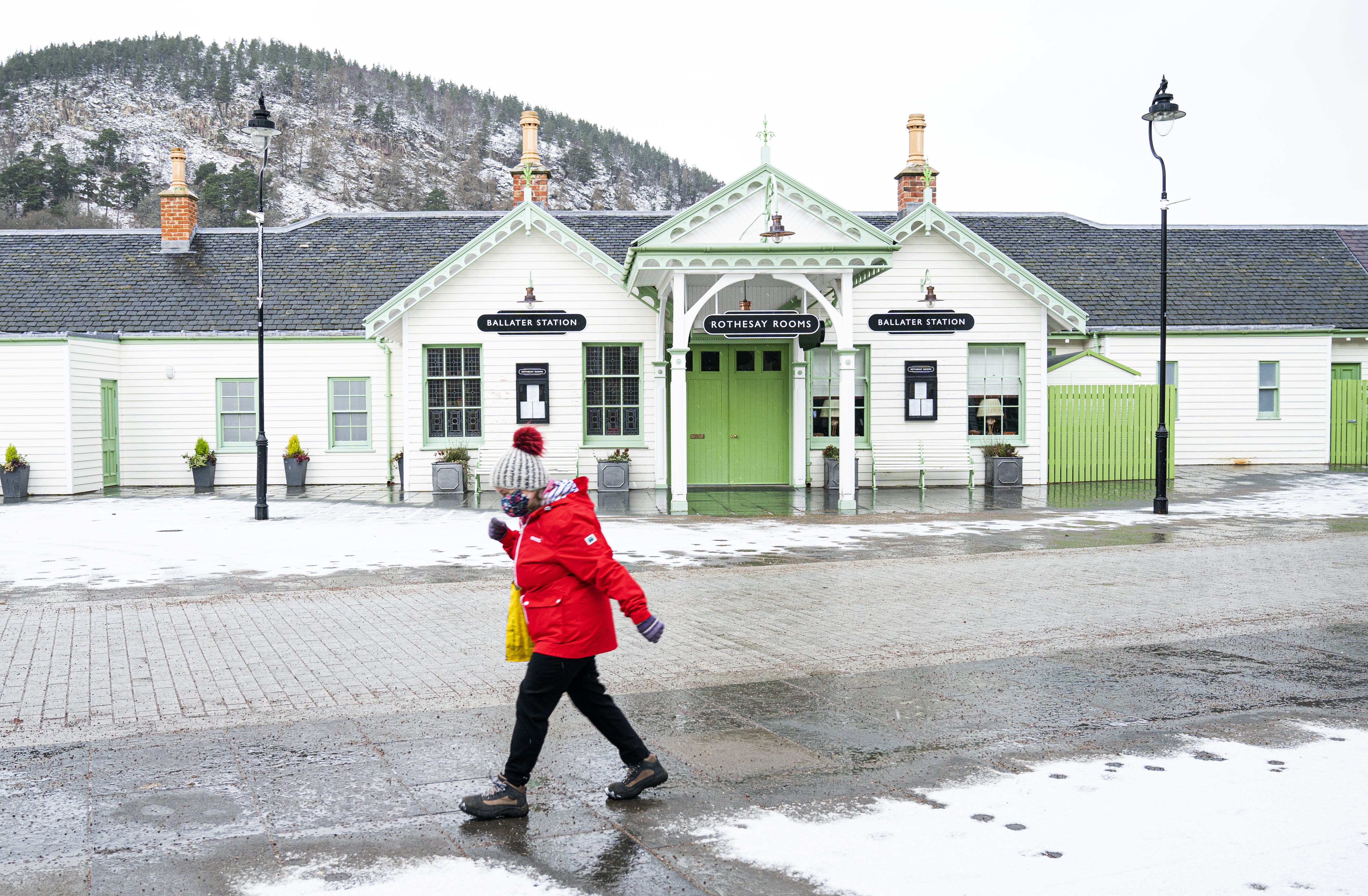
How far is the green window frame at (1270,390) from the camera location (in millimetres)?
25234

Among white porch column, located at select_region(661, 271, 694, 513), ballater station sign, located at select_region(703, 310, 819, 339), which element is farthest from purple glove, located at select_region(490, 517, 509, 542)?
white porch column, located at select_region(661, 271, 694, 513)

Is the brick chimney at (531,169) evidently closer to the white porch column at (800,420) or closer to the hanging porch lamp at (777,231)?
the white porch column at (800,420)

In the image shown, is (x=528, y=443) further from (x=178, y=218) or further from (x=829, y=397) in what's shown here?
(x=178, y=218)

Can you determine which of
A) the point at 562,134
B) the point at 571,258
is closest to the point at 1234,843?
the point at 571,258

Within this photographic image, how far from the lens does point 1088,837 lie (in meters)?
4.29

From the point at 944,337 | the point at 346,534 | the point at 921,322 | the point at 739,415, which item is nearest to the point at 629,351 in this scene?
the point at 739,415

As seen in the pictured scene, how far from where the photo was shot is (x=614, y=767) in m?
5.28

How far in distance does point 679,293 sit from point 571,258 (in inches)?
187

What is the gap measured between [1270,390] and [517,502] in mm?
25162

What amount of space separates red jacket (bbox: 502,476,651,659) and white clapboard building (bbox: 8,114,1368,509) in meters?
12.1

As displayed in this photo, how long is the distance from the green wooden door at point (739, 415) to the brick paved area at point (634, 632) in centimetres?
968

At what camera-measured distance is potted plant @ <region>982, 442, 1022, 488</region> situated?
20.8 metres

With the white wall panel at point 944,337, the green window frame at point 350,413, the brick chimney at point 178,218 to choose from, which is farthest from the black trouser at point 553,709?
the brick chimney at point 178,218

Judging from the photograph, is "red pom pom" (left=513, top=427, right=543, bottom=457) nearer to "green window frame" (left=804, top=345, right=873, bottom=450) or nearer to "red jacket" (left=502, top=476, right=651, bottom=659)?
"red jacket" (left=502, top=476, right=651, bottom=659)
